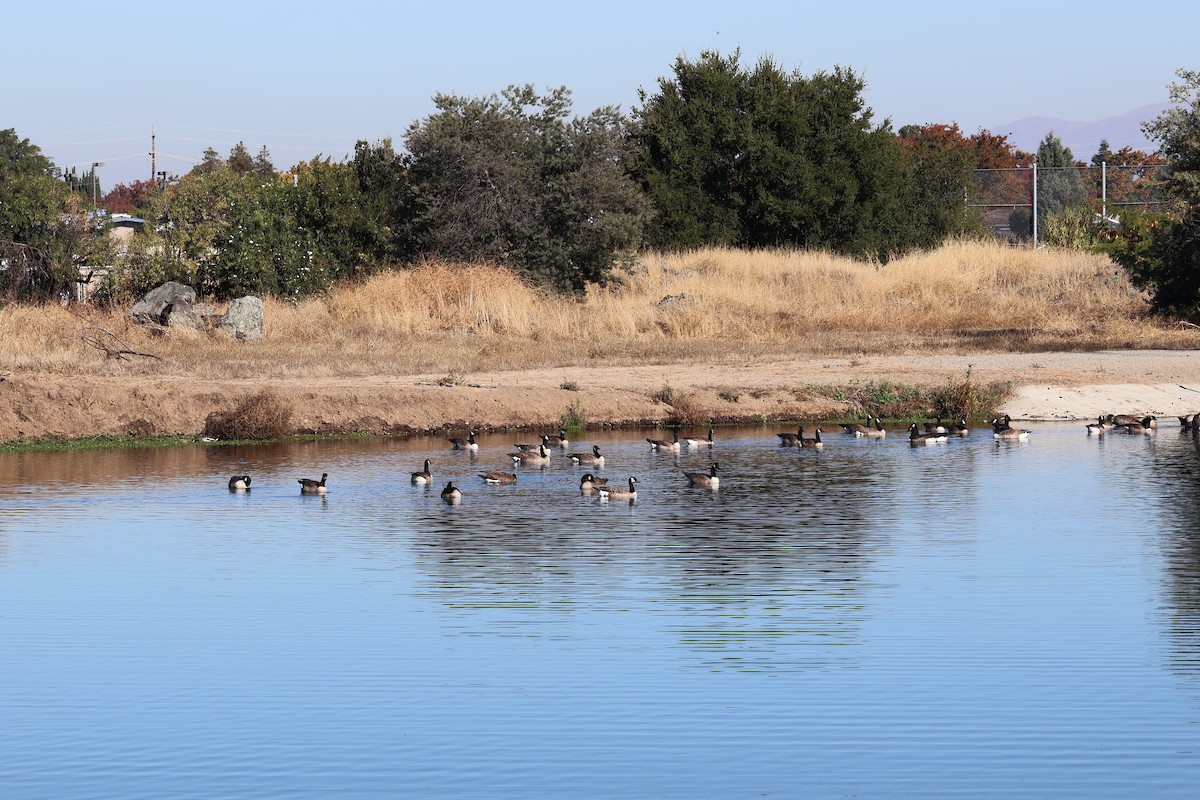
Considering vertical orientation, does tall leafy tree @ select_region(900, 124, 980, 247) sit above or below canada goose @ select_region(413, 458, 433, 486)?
above

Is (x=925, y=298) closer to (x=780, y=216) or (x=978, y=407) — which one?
(x=780, y=216)

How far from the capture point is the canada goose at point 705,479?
22625 mm

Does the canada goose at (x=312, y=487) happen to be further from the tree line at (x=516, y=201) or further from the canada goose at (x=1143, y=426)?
the tree line at (x=516, y=201)

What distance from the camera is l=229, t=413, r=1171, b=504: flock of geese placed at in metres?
22.2

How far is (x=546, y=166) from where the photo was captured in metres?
47.8

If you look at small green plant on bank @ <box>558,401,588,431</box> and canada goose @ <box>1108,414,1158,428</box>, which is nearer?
canada goose @ <box>1108,414,1158,428</box>

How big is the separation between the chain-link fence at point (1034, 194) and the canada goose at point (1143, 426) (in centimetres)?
3260

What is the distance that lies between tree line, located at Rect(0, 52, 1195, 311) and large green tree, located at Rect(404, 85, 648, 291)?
49 millimetres

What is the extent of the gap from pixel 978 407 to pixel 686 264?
19299 mm

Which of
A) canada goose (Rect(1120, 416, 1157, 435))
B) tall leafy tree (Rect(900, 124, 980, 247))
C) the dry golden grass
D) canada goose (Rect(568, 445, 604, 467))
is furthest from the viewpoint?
tall leafy tree (Rect(900, 124, 980, 247))

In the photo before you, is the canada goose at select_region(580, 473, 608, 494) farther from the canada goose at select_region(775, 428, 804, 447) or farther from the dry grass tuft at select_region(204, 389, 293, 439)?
the dry grass tuft at select_region(204, 389, 293, 439)

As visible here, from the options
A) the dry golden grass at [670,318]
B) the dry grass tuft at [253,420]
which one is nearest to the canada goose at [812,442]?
the dry grass tuft at [253,420]

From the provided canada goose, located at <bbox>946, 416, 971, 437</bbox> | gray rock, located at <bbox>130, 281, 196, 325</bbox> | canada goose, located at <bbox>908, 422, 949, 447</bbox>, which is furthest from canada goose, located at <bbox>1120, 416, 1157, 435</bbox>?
gray rock, located at <bbox>130, 281, 196, 325</bbox>

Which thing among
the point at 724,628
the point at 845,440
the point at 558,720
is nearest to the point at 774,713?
the point at 558,720
